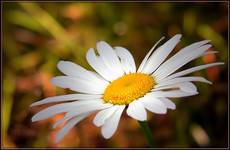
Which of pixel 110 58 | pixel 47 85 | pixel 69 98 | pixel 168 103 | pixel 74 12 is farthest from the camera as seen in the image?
pixel 74 12

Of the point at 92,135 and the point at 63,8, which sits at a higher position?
the point at 63,8

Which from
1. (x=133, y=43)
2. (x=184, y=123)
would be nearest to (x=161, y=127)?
(x=184, y=123)

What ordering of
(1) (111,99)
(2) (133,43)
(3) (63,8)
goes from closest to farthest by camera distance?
(1) (111,99) < (2) (133,43) < (3) (63,8)

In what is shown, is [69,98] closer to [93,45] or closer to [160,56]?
[160,56]

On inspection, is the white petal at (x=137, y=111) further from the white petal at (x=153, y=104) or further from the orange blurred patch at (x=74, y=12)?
the orange blurred patch at (x=74, y=12)

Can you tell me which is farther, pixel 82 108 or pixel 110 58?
pixel 110 58

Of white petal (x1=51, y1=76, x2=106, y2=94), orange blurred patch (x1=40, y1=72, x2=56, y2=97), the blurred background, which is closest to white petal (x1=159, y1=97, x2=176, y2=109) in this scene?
white petal (x1=51, y1=76, x2=106, y2=94)

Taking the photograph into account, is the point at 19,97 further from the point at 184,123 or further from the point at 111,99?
the point at 111,99

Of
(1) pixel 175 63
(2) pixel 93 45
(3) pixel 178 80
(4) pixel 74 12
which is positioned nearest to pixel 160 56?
(1) pixel 175 63
